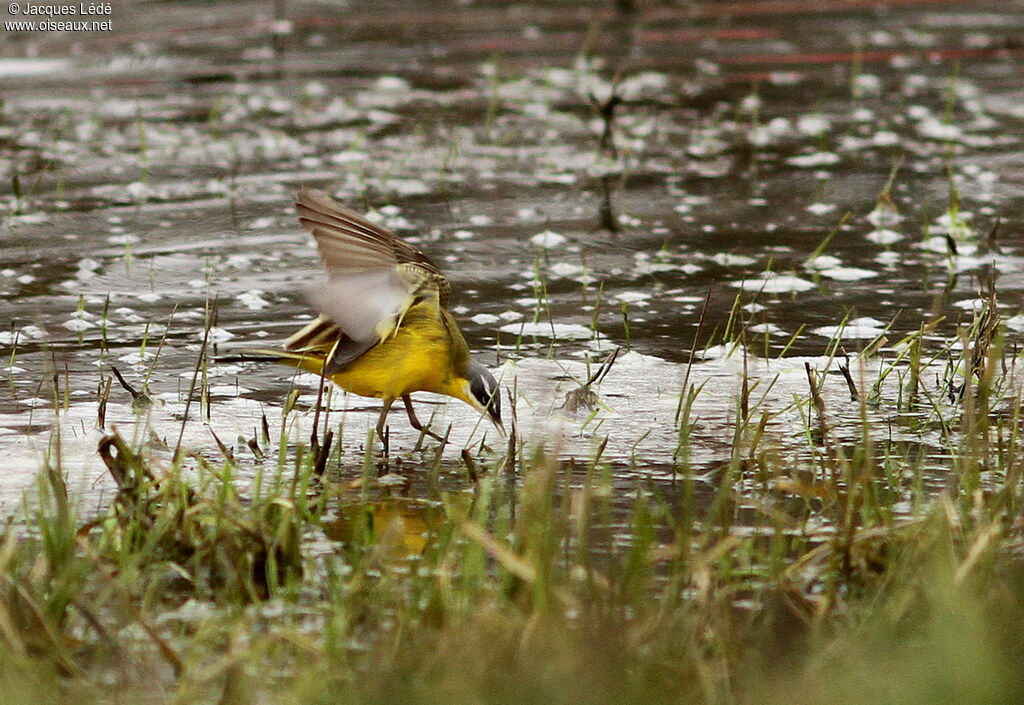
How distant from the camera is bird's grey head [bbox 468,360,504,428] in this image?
17.0 feet

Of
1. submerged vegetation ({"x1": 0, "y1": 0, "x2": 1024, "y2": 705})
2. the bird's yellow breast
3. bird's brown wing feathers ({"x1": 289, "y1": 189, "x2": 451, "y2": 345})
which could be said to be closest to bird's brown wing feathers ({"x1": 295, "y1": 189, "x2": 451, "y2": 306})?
bird's brown wing feathers ({"x1": 289, "y1": 189, "x2": 451, "y2": 345})

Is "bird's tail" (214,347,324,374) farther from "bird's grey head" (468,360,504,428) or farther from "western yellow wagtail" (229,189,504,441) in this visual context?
"bird's grey head" (468,360,504,428)

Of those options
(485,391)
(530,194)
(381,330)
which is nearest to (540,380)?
(485,391)

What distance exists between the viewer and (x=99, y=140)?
10367mm

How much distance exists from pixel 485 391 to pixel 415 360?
0.26 m

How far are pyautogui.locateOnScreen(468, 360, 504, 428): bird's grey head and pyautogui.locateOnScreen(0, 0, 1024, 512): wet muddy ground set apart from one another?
0.69 feet

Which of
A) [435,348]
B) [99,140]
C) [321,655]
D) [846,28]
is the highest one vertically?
[846,28]

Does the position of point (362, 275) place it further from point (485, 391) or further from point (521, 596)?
point (521, 596)

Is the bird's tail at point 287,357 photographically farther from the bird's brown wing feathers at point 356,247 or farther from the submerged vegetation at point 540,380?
the bird's brown wing feathers at point 356,247

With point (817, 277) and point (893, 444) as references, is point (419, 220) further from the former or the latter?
point (893, 444)

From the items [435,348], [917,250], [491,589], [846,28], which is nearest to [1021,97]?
[846,28]

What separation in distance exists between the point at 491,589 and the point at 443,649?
0.52 metres

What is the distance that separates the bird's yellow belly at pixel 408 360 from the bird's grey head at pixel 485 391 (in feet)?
0.31

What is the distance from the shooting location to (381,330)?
5.16 m
